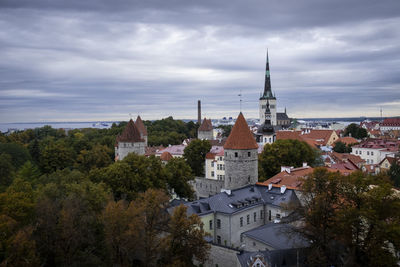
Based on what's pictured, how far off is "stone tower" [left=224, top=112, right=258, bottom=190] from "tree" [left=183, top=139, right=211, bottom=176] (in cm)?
1808

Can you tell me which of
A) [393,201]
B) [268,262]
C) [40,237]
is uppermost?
[393,201]

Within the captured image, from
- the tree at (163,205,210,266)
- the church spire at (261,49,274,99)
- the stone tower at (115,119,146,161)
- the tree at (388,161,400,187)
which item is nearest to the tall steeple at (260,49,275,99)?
the church spire at (261,49,274,99)

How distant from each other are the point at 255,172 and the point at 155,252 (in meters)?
16.6

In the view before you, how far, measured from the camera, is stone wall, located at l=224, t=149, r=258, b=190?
32.1m

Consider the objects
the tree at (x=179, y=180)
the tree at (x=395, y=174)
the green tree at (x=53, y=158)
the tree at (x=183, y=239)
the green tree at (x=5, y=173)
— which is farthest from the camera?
the green tree at (x=53, y=158)

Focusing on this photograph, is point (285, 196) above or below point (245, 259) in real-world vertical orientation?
above

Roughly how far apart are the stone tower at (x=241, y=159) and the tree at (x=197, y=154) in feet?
59.3

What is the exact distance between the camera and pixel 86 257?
19281mm

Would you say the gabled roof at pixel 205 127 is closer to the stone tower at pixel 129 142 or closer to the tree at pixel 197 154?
the tree at pixel 197 154

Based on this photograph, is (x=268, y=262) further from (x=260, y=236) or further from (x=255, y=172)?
(x=255, y=172)

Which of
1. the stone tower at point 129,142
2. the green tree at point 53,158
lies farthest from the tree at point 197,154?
the green tree at point 53,158

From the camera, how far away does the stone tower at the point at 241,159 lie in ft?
105

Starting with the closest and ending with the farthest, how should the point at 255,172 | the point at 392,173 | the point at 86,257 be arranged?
the point at 86,257
the point at 255,172
the point at 392,173

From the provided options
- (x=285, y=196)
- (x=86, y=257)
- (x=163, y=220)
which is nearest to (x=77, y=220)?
(x=86, y=257)
